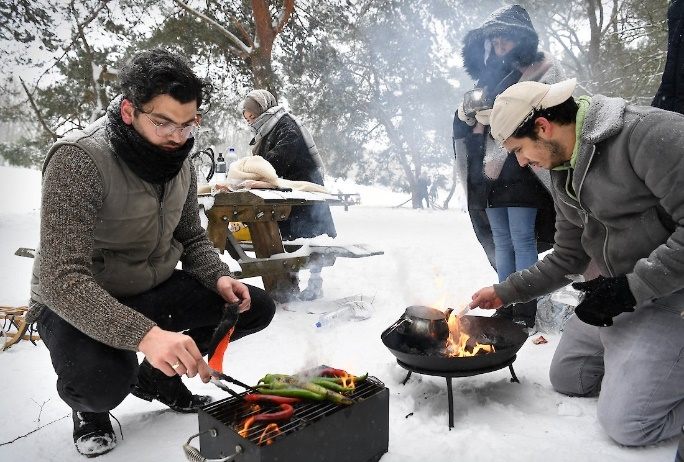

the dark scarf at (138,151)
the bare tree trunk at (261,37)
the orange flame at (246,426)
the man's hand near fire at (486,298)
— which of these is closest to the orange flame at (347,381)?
the orange flame at (246,426)

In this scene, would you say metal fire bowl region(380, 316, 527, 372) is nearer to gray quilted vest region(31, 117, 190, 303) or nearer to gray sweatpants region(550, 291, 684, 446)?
gray sweatpants region(550, 291, 684, 446)

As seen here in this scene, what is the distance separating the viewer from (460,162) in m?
4.10

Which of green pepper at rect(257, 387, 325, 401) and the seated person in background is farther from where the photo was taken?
the seated person in background

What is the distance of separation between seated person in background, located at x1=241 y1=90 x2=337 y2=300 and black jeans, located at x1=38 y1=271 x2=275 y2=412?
2523mm

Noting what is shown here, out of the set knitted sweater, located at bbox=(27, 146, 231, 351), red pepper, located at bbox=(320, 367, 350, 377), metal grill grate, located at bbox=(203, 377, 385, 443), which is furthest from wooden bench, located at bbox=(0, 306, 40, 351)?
red pepper, located at bbox=(320, 367, 350, 377)

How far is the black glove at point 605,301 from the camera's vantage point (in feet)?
6.93

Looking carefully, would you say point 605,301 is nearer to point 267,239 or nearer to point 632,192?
point 632,192

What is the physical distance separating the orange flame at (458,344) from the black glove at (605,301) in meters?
0.63

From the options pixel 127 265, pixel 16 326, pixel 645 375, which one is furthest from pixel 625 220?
pixel 16 326

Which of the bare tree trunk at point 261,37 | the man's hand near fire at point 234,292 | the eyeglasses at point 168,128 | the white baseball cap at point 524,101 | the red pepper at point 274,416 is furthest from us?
the bare tree trunk at point 261,37

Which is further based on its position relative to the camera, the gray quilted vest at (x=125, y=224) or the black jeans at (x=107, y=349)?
the gray quilted vest at (x=125, y=224)

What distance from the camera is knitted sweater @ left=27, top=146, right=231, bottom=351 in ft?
5.79

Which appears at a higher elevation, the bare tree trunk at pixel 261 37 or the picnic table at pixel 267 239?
the bare tree trunk at pixel 261 37

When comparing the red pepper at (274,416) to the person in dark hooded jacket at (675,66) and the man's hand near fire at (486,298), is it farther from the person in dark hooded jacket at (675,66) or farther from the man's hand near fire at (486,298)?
the person in dark hooded jacket at (675,66)
